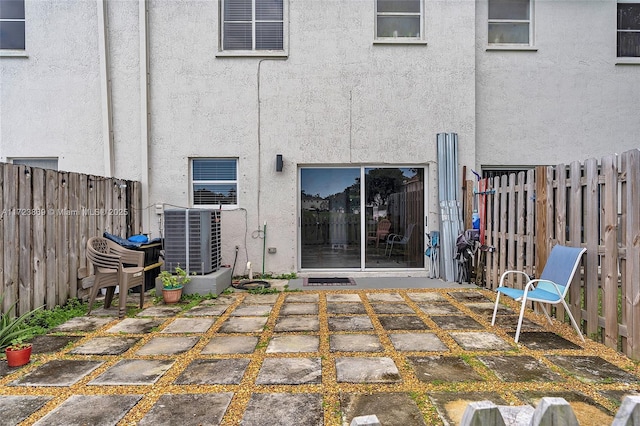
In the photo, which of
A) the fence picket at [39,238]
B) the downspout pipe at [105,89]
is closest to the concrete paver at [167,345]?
the fence picket at [39,238]

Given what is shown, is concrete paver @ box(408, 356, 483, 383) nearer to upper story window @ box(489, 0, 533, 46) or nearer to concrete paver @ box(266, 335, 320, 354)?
concrete paver @ box(266, 335, 320, 354)

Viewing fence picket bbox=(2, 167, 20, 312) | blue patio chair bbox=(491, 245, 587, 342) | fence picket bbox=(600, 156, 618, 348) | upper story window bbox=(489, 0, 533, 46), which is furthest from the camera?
upper story window bbox=(489, 0, 533, 46)

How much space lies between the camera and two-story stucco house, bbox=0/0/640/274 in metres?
7.12

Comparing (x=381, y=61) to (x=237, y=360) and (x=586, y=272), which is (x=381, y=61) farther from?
(x=237, y=360)

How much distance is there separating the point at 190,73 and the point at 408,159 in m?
4.70

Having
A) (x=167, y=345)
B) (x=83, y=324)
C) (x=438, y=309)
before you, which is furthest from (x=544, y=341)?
(x=83, y=324)

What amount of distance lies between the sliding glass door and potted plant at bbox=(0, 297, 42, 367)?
4474mm

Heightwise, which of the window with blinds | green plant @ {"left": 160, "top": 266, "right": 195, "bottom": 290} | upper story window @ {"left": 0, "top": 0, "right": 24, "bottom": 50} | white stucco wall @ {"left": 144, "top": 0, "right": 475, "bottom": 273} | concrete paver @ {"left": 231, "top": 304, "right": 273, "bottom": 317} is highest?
upper story window @ {"left": 0, "top": 0, "right": 24, "bottom": 50}

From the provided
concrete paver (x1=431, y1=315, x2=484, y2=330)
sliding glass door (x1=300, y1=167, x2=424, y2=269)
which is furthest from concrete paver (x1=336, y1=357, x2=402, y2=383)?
sliding glass door (x1=300, y1=167, x2=424, y2=269)

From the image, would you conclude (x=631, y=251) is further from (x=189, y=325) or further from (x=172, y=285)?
(x=172, y=285)

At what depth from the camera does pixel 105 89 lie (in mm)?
7039

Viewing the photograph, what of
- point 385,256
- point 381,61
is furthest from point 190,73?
point 385,256

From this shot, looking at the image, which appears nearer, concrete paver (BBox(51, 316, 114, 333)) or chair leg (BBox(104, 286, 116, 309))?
concrete paver (BBox(51, 316, 114, 333))

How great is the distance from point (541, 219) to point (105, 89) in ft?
25.9
